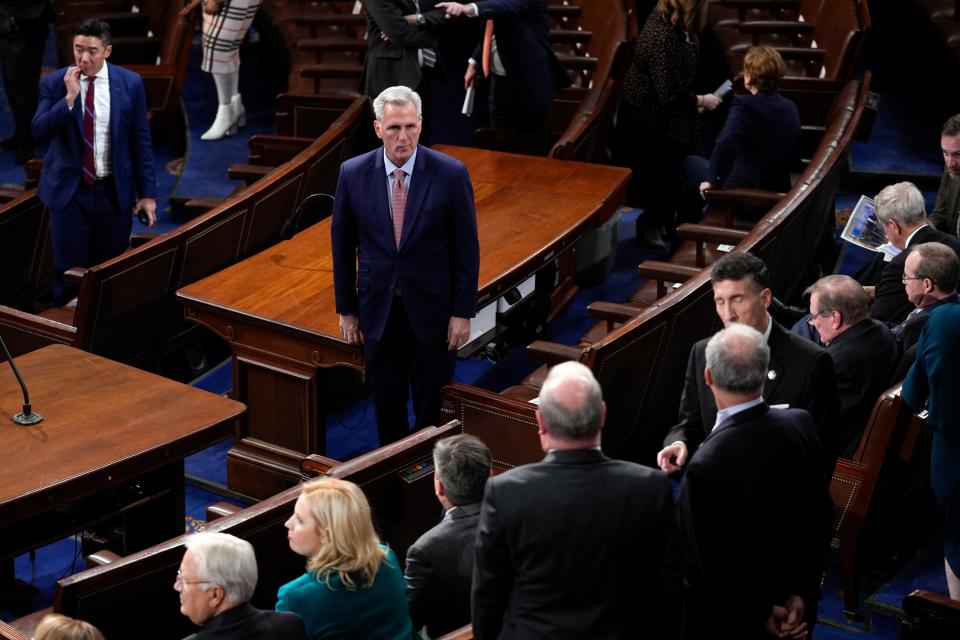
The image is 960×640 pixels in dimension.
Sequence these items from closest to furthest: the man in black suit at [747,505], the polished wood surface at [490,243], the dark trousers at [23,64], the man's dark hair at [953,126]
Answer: the man in black suit at [747,505] < the polished wood surface at [490,243] < the man's dark hair at [953,126] < the dark trousers at [23,64]

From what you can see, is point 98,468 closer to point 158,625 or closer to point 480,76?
point 158,625

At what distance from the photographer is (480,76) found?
6070 mm

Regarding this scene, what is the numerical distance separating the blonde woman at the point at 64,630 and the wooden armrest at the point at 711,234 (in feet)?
9.88

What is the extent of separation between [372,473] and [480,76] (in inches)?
125

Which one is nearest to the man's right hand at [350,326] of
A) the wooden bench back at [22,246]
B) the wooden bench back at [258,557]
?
the wooden bench back at [258,557]

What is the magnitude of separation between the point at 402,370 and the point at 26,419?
120 cm

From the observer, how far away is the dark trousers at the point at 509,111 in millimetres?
6000

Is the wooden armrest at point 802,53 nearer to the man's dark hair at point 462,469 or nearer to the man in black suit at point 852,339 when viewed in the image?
the man in black suit at point 852,339

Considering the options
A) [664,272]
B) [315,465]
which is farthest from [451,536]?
[664,272]

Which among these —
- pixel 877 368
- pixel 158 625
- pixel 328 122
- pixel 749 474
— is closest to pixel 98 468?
pixel 158 625

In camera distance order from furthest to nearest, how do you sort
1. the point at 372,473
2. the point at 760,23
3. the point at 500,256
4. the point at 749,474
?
1. the point at 760,23
2. the point at 500,256
3. the point at 372,473
4. the point at 749,474

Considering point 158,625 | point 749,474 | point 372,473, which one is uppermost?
point 749,474

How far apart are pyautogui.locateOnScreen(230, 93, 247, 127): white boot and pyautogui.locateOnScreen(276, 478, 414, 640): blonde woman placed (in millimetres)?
5217

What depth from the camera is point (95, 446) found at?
3.56 m
